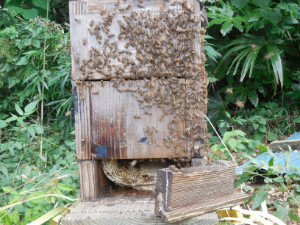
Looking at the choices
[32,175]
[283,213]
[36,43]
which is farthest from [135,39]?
[36,43]

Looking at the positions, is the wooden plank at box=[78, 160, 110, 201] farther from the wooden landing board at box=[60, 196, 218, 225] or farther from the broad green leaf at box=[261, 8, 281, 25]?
the broad green leaf at box=[261, 8, 281, 25]

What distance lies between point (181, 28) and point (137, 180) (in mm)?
814

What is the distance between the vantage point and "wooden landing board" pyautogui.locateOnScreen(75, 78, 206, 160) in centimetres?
156

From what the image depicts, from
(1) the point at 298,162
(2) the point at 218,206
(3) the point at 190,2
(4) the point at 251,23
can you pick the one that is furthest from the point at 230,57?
(2) the point at 218,206

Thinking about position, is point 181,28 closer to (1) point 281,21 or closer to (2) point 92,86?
(2) point 92,86

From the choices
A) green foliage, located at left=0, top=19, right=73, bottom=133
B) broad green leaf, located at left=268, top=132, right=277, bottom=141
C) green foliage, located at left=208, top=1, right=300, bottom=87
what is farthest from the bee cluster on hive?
broad green leaf, located at left=268, top=132, right=277, bottom=141

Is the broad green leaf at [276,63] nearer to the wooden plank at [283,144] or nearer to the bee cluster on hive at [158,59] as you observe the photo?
the wooden plank at [283,144]

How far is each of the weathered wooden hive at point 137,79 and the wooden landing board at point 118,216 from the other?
9.1 inches

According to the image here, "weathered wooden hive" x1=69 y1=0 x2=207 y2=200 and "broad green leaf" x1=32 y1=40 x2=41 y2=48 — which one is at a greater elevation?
"broad green leaf" x1=32 y1=40 x2=41 y2=48

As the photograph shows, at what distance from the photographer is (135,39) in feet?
5.10

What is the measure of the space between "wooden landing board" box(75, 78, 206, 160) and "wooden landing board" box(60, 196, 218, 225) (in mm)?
257

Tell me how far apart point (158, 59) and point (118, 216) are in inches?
28.6

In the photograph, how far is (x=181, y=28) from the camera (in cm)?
154

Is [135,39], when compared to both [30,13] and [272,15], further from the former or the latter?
[30,13]
